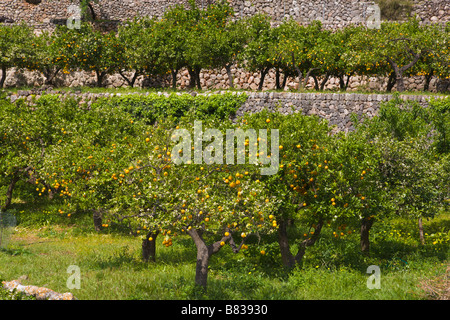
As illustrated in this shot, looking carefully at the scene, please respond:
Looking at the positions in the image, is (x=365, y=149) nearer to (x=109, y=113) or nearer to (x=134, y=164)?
(x=134, y=164)

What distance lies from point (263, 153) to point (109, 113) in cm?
1144

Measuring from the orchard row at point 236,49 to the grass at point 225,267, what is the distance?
11.2 meters

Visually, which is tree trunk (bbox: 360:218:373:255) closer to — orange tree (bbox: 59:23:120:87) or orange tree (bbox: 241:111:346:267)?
orange tree (bbox: 241:111:346:267)

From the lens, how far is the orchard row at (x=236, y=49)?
26.1m

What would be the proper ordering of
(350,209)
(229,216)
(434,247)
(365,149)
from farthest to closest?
(434,247), (365,149), (350,209), (229,216)

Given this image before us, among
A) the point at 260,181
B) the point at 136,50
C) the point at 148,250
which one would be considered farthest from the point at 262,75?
the point at 260,181

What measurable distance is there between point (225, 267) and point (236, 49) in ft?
64.8

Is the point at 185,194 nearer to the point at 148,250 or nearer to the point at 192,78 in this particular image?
the point at 148,250

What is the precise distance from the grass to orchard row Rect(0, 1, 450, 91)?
1124 cm

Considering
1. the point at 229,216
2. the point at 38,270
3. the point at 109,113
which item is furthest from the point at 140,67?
the point at 229,216

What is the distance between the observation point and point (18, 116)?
21.6 metres

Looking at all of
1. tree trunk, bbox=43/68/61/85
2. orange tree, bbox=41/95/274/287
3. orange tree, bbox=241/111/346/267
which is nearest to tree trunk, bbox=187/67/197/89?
tree trunk, bbox=43/68/61/85

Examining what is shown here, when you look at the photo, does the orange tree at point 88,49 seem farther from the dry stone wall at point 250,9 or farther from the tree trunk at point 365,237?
the tree trunk at point 365,237

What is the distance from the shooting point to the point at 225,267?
1416 centimetres
